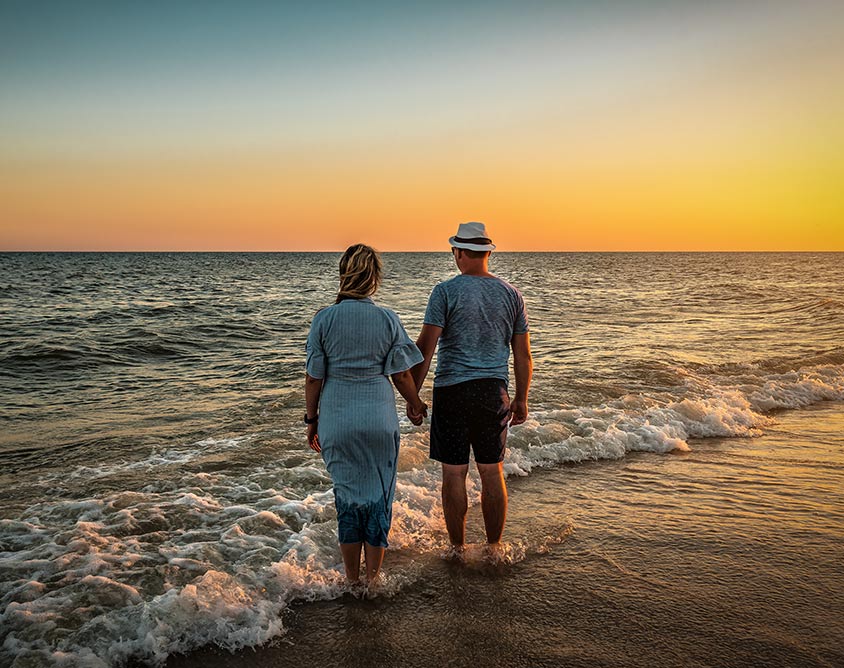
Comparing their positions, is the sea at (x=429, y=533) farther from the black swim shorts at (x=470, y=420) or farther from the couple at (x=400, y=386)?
the black swim shorts at (x=470, y=420)

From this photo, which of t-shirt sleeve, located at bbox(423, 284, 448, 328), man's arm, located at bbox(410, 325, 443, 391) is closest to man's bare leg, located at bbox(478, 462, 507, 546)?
man's arm, located at bbox(410, 325, 443, 391)

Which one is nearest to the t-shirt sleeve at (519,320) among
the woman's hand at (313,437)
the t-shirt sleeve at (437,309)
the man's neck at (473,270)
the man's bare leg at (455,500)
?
the man's neck at (473,270)

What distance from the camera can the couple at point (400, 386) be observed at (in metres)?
3.48

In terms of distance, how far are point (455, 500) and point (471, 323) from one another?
1.22 metres

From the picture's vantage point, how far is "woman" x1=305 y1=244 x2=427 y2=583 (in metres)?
3.45

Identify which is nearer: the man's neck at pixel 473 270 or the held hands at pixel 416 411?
the held hands at pixel 416 411

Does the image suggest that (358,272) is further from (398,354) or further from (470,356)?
(470,356)

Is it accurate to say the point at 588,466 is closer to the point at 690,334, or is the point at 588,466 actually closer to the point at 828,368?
the point at 828,368

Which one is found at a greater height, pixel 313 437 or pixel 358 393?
pixel 358 393

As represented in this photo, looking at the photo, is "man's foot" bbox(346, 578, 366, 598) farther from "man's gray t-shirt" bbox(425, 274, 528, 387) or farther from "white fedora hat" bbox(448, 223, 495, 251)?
"white fedora hat" bbox(448, 223, 495, 251)

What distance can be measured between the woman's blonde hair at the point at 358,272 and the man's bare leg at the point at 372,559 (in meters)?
1.53

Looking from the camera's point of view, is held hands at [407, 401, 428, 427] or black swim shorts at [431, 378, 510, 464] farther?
black swim shorts at [431, 378, 510, 464]

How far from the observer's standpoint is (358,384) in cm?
349

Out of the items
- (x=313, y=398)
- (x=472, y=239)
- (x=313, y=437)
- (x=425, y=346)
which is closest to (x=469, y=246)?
(x=472, y=239)
